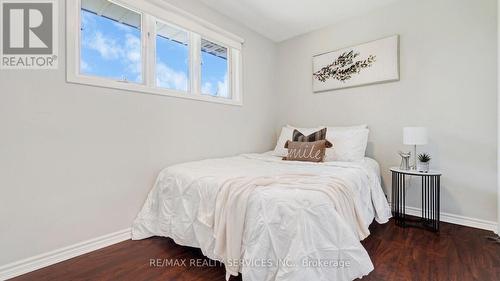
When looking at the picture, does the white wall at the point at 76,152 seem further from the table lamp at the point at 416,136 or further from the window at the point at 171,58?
the table lamp at the point at 416,136

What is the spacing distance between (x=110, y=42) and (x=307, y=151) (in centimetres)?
220

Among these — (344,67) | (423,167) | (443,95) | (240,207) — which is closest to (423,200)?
(423,167)

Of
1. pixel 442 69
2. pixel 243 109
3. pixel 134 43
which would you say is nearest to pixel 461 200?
A: pixel 442 69

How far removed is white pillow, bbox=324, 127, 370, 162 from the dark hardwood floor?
809 millimetres

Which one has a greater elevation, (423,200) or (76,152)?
(76,152)

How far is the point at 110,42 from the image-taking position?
6.85 ft

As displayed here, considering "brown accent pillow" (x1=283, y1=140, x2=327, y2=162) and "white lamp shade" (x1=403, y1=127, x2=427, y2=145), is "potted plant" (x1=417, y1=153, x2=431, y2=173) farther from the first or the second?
"brown accent pillow" (x1=283, y1=140, x2=327, y2=162)

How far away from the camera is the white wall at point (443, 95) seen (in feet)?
7.18

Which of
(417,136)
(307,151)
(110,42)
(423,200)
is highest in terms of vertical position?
(110,42)

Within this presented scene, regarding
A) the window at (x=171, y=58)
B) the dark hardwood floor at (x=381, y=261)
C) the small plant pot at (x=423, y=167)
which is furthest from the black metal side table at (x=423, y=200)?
the window at (x=171, y=58)

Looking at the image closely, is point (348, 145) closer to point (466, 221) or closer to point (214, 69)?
point (466, 221)

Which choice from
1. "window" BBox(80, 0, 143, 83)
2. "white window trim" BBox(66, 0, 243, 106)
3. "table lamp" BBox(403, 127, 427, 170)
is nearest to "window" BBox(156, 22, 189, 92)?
"white window trim" BBox(66, 0, 243, 106)

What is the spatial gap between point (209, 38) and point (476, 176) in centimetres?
319

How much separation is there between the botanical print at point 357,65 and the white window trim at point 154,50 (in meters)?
1.14
